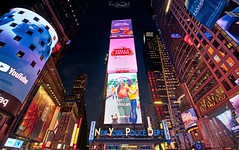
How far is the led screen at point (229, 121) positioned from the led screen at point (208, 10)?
26.6 metres

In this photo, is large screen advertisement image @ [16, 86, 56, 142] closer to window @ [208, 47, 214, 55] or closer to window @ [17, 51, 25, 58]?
window @ [17, 51, 25, 58]

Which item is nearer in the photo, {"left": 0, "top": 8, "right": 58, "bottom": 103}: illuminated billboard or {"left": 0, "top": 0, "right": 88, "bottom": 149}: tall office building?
{"left": 0, "top": 8, "right": 58, "bottom": 103}: illuminated billboard

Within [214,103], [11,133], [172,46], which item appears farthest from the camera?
[172,46]

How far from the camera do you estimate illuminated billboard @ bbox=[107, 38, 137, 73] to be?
2913 cm

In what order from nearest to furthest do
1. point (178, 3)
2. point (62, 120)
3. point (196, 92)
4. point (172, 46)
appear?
point (196, 92) → point (178, 3) → point (62, 120) → point (172, 46)

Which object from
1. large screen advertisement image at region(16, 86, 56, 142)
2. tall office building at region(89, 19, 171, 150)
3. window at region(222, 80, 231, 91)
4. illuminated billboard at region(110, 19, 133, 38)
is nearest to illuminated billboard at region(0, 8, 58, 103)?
large screen advertisement image at region(16, 86, 56, 142)

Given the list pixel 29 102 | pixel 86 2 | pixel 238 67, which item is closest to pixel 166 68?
pixel 86 2

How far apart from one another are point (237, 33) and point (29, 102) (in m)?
51.7

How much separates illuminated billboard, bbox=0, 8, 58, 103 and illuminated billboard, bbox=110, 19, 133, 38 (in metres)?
15.7

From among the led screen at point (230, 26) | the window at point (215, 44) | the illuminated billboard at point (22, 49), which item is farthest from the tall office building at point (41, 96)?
the window at point (215, 44)

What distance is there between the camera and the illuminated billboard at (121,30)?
36.9 metres

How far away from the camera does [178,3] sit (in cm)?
6128

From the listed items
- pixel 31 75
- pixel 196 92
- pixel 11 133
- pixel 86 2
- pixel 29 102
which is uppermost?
pixel 86 2

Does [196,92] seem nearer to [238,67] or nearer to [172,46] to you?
[238,67]
